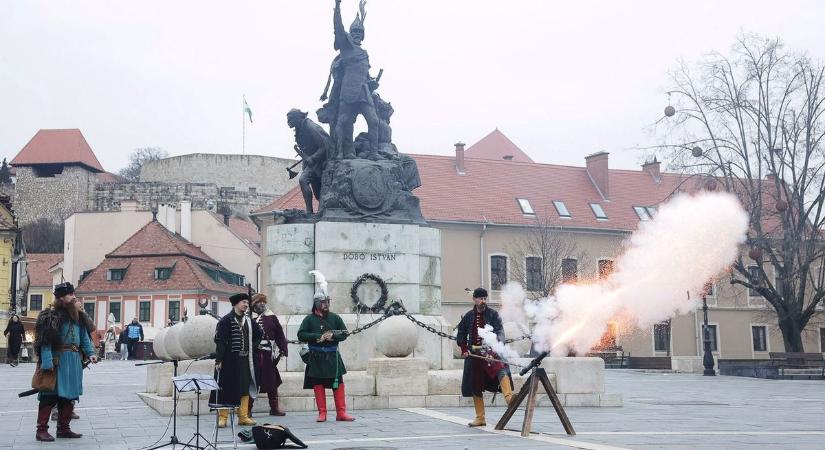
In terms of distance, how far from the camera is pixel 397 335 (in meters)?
15.3

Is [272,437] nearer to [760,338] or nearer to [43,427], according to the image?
[43,427]

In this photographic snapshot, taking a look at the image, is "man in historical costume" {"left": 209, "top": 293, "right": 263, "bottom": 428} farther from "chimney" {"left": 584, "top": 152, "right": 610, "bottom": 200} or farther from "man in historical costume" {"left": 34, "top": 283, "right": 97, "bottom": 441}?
"chimney" {"left": 584, "top": 152, "right": 610, "bottom": 200}

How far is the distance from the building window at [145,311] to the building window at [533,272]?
2470cm

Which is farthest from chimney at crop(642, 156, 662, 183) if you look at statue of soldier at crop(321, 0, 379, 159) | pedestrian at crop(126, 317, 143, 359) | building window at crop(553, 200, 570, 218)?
statue of soldier at crop(321, 0, 379, 159)

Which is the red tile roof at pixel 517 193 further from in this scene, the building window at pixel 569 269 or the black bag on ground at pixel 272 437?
the black bag on ground at pixel 272 437

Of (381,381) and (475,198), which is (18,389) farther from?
(475,198)

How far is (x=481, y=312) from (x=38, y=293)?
251 ft

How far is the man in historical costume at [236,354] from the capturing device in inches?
485

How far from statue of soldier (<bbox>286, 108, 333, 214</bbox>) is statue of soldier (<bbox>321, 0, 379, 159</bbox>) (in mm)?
232

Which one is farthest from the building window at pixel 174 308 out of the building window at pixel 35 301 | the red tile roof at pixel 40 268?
the building window at pixel 35 301

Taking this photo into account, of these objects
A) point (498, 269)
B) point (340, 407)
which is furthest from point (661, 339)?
point (340, 407)

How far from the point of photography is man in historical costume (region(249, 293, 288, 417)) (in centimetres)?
1342

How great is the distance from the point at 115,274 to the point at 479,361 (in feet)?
179

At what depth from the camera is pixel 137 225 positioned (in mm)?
74375
